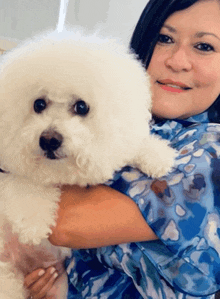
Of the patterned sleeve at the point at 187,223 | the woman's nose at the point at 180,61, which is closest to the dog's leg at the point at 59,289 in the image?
the patterned sleeve at the point at 187,223

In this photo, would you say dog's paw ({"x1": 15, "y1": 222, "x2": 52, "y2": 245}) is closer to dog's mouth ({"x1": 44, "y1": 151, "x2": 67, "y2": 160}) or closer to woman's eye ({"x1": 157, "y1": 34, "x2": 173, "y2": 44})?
dog's mouth ({"x1": 44, "y1": 151, "x2": 67, "y2": 160})

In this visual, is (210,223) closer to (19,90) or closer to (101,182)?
(101,182)

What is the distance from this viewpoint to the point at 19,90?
29.4 inches

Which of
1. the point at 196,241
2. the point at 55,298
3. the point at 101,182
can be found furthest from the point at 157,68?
the point at 55,298

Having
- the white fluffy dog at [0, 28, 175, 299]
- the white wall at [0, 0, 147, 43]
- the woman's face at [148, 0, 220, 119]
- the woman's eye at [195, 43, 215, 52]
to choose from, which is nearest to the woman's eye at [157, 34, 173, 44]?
the woman's face at [148, 0, 220, 119]

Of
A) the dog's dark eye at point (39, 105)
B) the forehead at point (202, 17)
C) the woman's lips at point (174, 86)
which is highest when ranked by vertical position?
the forehead at point (202, 17)

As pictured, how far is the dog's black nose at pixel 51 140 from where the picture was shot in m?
0.68

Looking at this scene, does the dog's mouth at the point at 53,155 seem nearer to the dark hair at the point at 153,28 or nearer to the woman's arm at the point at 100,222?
the woman's arm at the point at 100,222

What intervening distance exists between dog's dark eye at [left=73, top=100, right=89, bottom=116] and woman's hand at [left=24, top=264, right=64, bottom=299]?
52cm

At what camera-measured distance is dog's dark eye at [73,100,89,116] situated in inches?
29.4

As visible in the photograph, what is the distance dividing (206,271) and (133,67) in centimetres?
53

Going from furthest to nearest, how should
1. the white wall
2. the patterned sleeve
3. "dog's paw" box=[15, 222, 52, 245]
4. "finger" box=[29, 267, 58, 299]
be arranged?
the white wall < "finger" box=[29, 267, 58, 299] < "dog's paw" box=[15, 222, 52, 245] < the patterned sleeve

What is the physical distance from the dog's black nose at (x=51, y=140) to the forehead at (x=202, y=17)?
1.91 ft

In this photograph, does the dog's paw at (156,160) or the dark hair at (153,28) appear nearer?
the dog's paw at (156,160)
